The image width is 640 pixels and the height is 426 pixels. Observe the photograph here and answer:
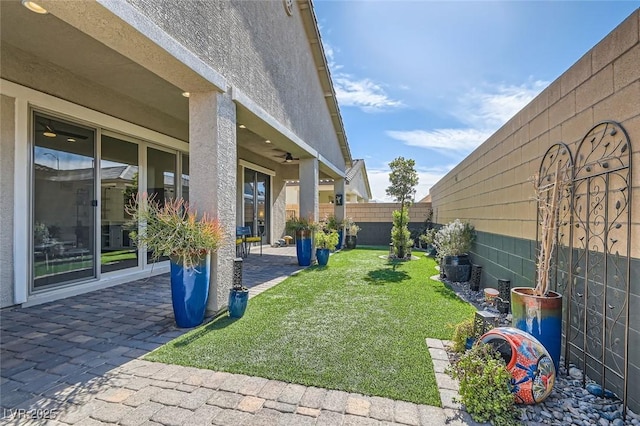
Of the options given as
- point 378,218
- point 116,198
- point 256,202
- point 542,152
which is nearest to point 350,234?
point 378,218

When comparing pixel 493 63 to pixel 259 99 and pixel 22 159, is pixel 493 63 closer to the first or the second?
pixel 259 99

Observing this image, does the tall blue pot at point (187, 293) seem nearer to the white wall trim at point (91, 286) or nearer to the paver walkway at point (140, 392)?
the paver walkway at point (140, 392)

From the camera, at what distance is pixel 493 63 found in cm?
659

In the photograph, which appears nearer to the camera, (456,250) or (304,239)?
(456,250)

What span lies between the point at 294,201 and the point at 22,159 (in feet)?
62.5

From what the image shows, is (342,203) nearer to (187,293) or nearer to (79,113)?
(79,113)

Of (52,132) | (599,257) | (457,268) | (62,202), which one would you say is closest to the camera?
(599,257)

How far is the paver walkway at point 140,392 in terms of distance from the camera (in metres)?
2.01

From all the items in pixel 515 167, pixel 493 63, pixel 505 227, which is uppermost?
pixel 493 63

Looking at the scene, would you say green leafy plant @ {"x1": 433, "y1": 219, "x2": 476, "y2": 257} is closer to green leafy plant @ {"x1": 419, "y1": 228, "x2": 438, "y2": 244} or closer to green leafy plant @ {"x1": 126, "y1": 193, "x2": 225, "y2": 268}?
green leafy plant @ {"x1": 419, "y1": 228, "x2": 438, "y2": 244}

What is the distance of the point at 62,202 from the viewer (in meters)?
4.88

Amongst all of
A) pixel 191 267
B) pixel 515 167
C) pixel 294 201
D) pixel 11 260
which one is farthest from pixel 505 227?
pixel 294 201

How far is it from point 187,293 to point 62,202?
3052 millimetres

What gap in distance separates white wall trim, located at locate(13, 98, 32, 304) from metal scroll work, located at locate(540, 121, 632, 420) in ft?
21.3
